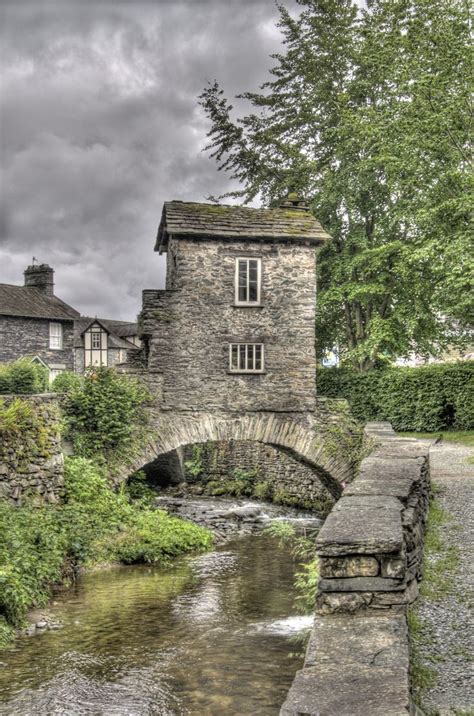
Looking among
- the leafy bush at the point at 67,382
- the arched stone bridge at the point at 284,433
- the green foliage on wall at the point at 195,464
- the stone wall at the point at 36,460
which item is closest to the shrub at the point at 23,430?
the stone wall at the point at 36,460

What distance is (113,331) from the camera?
65.2 m

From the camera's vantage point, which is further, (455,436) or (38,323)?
(38,323)

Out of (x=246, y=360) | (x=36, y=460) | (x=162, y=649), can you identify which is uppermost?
(x=246, y=360)

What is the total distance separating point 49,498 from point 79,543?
1.34 metres

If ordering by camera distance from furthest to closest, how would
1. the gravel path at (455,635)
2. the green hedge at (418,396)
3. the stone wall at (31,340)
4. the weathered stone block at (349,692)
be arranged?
the stone wall at (31,340), the green hedge at (418,396), the gravel path at (455,635), the weathered stone block at (349,692)

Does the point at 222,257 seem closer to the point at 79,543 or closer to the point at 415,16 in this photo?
the point at 79,543

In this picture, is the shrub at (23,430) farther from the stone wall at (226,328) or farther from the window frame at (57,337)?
the window frame at (57,337)

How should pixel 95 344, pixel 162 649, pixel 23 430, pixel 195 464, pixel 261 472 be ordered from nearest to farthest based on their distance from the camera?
pixel 162 649
pixel 23 430
pixel 261 472
pixel 195 464
pixel 95 344

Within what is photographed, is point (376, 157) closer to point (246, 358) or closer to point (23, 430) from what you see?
point (246, 358)

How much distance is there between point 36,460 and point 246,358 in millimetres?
6289

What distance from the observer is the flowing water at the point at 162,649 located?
798cm

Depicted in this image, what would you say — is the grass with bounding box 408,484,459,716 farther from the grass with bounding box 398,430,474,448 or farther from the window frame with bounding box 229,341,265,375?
the grass with bounding box 398,430,474,448

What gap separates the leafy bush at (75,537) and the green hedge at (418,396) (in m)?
11.6

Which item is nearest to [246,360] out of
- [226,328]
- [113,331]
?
[226,328]
